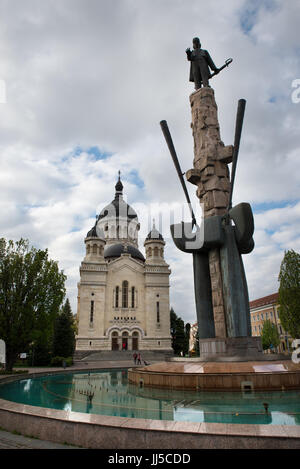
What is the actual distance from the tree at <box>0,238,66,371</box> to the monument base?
11.1 meters

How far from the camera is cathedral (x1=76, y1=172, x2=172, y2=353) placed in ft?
152

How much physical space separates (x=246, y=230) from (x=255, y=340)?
4.20 metres

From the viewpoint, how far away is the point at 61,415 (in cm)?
546

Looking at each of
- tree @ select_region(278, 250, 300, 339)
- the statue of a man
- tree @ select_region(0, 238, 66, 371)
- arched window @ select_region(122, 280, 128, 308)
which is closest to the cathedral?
arched window @ select_region(122, 280, 128, 308)

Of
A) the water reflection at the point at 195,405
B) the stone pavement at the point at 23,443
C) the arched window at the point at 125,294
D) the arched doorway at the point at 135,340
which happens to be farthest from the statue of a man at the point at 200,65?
the arched doorway at the point at 135,340

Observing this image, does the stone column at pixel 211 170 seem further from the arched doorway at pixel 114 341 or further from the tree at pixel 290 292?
the arched doorway at pixel 114 341

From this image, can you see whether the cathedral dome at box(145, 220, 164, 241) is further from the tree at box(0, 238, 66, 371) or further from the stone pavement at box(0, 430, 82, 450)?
the stone pavement at box(0, 430, 82, 450)

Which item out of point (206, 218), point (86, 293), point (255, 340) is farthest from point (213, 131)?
point (86, 293)

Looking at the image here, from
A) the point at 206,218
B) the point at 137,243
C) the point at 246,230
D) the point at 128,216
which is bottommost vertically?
the point at 246,230

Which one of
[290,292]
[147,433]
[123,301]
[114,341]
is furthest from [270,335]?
[147,433]

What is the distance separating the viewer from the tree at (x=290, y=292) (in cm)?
2798

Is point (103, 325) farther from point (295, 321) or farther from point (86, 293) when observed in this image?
point (295, 321)

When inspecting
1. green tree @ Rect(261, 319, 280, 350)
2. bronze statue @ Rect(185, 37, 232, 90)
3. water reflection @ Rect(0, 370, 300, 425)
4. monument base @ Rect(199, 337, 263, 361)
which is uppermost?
bronze statue @ Rect(185, 37, 232, 90)

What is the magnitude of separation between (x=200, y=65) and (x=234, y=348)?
13793 millimetres
